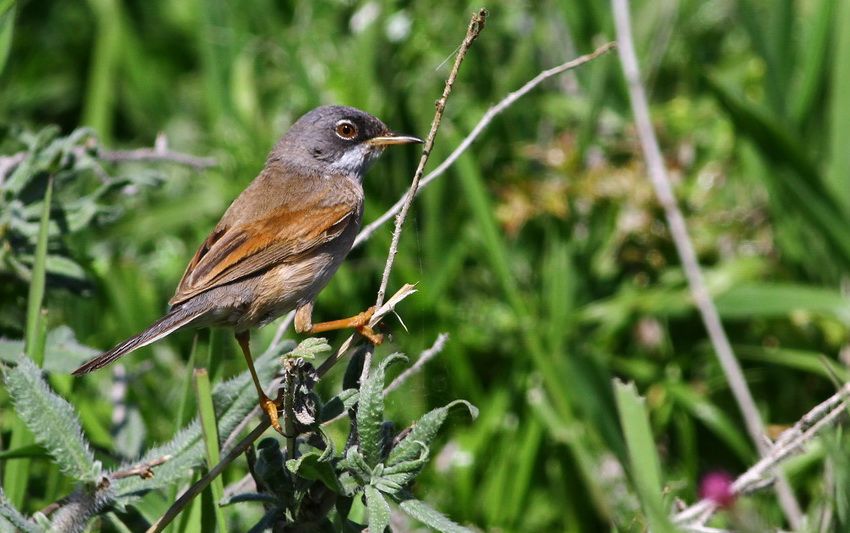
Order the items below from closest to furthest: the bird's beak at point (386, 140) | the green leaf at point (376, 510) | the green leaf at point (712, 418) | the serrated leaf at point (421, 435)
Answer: the green leaf at point (376, 510), the serrated leaf at point (421, 435), the bird's beak at point (386, 140), the green leaf at point (712, 418)

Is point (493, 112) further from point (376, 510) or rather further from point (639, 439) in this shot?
point (376, 510)

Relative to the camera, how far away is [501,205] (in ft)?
15.1

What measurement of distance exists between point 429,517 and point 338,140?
1.92 m

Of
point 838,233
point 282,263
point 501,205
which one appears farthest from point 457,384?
point 838,233

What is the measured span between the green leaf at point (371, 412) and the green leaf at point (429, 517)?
11 cm

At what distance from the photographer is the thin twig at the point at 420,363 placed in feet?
7.93

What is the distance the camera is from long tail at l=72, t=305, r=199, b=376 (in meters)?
2.43

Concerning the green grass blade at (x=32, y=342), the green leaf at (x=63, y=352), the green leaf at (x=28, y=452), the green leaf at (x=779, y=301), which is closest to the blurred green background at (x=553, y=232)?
the green leaf at (x=779, y=301)

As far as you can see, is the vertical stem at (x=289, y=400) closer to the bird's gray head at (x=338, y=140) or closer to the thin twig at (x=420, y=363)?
the thin twig at (x=420, y=363)

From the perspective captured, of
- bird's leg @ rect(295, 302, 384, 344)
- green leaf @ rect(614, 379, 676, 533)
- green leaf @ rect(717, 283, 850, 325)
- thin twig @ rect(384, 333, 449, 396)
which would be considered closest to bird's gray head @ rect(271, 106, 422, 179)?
bird's leg @ rect(295, 302, 384, 344)

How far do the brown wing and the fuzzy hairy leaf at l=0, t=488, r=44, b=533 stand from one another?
0.91 meters

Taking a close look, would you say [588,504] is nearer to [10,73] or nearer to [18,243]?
[18,243]

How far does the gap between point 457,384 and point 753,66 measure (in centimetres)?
214

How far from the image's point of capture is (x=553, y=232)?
448 cm
